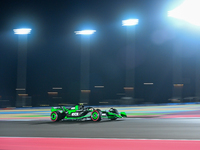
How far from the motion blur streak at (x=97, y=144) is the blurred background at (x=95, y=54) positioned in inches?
577

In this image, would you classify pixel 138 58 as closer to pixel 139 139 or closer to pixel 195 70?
pixel 195 70

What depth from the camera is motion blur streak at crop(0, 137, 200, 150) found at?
13.7 ft

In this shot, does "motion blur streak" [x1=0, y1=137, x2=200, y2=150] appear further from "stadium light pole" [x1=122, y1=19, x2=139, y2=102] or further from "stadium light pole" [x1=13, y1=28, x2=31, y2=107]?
"stadium light pole" [x1=13, y1=28, x2=31, y2=107]

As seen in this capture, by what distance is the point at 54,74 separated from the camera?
84.0ft

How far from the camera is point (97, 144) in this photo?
4.57 metres

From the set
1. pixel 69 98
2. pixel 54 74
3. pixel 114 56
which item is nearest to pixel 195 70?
pixel 114 56

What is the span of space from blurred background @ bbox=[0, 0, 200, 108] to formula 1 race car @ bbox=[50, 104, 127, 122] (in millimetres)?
10562

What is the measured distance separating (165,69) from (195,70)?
8.84 feet

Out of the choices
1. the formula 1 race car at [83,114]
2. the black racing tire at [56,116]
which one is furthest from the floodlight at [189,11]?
the black racing tire at [56,116]

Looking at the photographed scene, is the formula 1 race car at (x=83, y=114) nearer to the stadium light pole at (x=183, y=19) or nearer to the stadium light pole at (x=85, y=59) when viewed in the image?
the stadium light pole at (x=183, y=19)

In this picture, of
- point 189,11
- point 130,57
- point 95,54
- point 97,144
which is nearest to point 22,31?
point 95,54

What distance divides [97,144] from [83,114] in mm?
4306

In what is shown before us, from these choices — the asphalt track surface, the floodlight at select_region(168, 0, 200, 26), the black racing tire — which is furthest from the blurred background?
the asphalt track surface

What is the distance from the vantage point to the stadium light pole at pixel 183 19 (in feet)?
57.7
